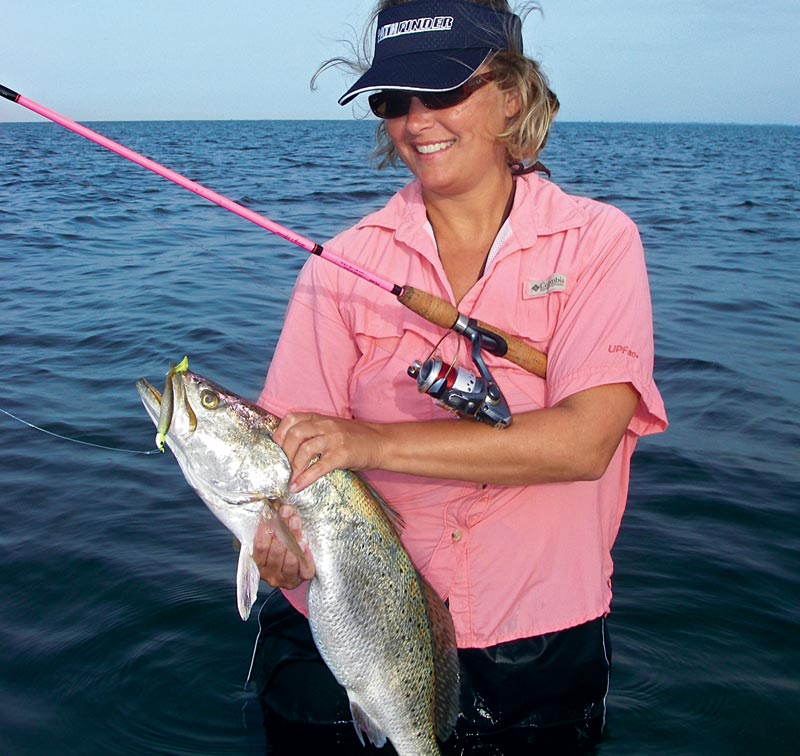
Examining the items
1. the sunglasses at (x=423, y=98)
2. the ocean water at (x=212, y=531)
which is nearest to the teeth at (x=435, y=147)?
the sunglasses at (x=423, y=98)

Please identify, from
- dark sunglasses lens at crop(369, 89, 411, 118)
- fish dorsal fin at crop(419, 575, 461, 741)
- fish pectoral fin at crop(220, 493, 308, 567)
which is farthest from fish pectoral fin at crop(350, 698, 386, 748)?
dark sunglasses lens at crop(369, 89, 411, 118)

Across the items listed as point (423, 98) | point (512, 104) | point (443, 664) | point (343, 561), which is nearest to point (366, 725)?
point (443, 664)

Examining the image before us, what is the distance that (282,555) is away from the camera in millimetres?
2889

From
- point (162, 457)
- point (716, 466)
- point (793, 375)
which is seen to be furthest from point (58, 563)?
point (793, 375)

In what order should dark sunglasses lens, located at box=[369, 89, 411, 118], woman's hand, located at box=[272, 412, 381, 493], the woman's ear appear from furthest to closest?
1. the woman's ear
2. dark sunglasses lens, located at box=[369, 89, 411, 118]
3. woman's hand, located at box=[272, 412, 381, 493]

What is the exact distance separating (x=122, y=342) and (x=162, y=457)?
301 cm

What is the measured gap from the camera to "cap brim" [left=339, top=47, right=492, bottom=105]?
119 inches

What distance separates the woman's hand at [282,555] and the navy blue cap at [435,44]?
57.8 inches

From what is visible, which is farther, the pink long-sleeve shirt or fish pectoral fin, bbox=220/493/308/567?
the pink long-sleeve shirt

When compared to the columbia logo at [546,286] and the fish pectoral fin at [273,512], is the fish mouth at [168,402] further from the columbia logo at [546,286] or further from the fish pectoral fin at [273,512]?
the columbia logo at [546,286]

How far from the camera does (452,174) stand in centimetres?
321

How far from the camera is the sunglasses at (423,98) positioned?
3.07m

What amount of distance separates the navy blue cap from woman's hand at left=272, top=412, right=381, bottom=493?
1.17 metres

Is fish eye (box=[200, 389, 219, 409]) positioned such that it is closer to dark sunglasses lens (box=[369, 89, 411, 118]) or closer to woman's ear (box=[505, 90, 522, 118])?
dark sunglasses lens (box=[369, 89, 411, 118])
